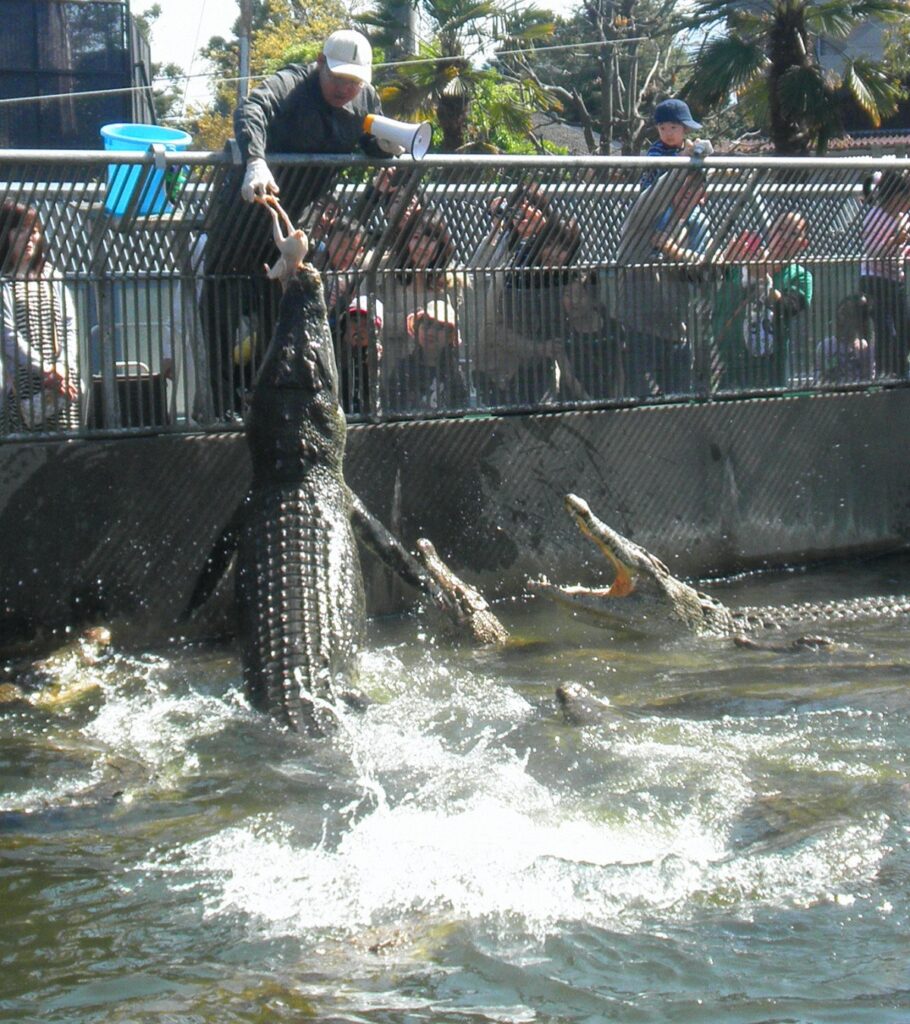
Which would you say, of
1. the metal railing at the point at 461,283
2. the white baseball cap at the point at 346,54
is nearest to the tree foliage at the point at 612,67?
the metal railing at the point at 461,283

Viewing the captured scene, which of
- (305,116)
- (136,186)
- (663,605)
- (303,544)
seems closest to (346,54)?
(305,116)

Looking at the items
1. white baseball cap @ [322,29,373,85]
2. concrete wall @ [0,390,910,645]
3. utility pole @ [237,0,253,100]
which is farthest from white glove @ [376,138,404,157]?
utility pole @ [237,0,253,100]

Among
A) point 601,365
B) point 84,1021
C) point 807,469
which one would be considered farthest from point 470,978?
point 807,469

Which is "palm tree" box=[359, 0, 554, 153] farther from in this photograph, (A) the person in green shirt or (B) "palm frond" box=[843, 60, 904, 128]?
(A) the person in green shirt

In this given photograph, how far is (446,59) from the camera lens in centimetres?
2278

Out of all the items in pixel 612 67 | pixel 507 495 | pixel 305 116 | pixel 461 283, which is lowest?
pixel 507 495

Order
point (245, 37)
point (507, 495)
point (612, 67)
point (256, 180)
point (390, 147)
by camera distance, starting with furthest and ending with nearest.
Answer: point (612, 67) → point (245, 37) → point (507, 495) → point (390, 147) → point (256, 180)

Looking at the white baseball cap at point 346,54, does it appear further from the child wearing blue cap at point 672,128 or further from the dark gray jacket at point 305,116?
the child wearing blue cap at point 672,128

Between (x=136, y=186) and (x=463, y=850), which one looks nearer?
(x=463, y=850)

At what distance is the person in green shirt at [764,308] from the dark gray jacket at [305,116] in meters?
2.40

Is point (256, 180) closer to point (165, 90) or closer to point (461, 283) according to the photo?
point (461, 283)

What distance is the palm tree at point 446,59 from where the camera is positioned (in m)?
23.4

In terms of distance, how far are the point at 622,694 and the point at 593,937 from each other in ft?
8.00

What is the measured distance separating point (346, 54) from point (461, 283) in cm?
133
